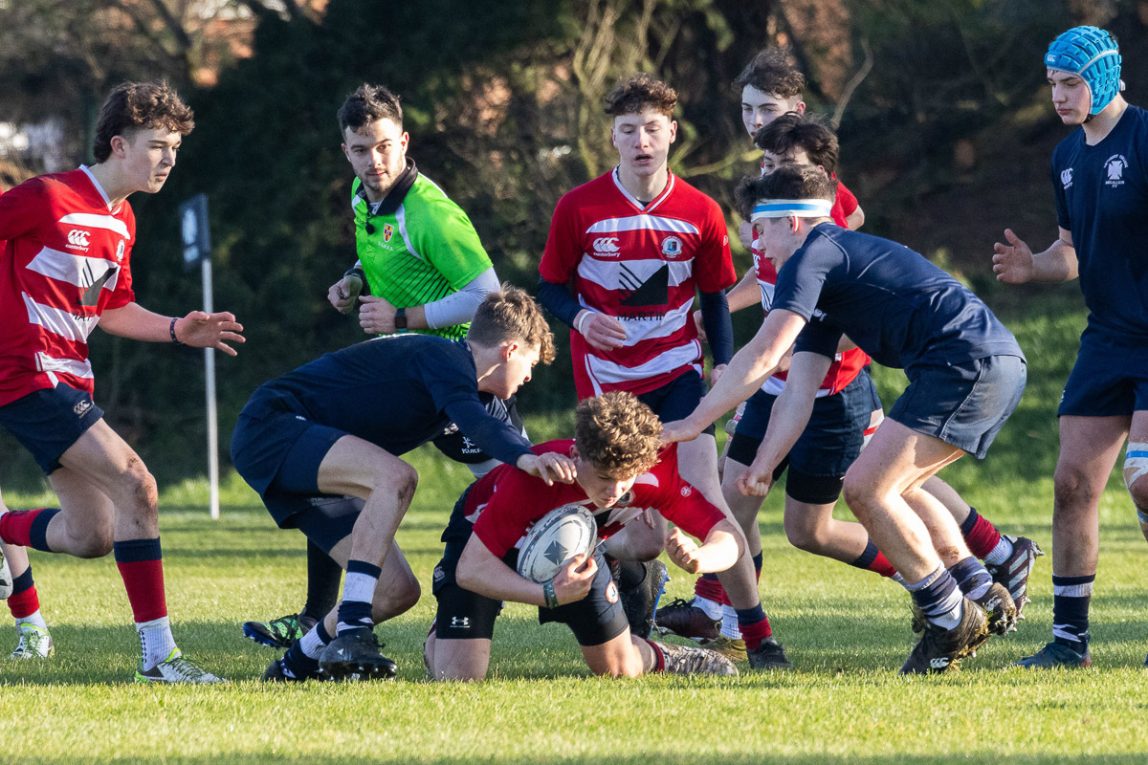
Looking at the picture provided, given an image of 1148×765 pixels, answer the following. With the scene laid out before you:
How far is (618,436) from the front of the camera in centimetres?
503

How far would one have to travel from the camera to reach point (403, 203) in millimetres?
6922

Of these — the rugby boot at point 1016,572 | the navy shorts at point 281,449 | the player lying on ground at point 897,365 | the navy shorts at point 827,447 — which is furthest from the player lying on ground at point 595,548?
the rugby boot at point 1016,572

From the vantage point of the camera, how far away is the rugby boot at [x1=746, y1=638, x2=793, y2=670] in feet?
20.2

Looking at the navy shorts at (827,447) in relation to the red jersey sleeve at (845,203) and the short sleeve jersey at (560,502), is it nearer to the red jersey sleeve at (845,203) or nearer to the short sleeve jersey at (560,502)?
the red jersey sleeve at (845,203)

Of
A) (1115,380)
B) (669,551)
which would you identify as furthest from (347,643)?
(1115,380)

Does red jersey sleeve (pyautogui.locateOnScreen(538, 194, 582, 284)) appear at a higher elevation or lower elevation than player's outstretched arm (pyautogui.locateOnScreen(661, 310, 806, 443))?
higher

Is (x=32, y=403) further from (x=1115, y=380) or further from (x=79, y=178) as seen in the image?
(x=1115, y=380)

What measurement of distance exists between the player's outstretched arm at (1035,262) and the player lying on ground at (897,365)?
636 mm

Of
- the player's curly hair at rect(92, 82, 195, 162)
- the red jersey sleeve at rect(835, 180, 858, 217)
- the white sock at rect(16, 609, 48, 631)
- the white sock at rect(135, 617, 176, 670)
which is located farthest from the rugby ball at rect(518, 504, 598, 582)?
the white sock at rect(16, 609, 48, 631)

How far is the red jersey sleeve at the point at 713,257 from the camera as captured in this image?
688 cm

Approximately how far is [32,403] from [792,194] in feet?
9.75

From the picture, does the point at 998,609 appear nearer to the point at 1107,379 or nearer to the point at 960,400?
the point at 960,400

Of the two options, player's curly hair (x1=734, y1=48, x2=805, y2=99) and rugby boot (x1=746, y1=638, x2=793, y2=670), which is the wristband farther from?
player's curly hair (x1=734, y1=48, x2=805, y2=99)

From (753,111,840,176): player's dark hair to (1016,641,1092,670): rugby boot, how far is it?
205 centimetres
